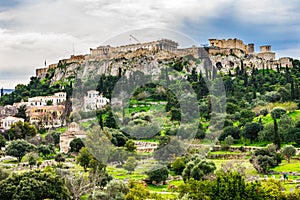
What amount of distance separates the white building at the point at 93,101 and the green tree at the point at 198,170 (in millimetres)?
26465

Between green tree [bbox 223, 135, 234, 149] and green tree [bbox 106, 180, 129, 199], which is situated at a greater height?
green tree [bbox 223, 135, 234, 149]

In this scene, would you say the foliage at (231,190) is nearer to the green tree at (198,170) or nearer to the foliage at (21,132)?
the green tree at (198,170)

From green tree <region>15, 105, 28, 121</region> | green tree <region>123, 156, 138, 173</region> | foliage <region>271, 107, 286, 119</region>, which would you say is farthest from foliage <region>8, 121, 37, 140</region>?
foliage <region>271, 107, 286, 119</region>

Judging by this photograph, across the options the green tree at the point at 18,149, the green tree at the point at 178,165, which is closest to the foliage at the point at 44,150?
the green tree at the point at 18,149

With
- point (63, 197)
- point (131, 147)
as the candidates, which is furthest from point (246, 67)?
point (63, 197)

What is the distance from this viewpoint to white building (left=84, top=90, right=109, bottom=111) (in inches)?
2175

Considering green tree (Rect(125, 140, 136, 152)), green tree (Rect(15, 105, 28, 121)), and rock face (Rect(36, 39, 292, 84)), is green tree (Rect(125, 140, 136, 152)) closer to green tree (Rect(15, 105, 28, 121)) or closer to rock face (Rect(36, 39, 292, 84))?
green tree (Rect(15, 105, 28, 121))

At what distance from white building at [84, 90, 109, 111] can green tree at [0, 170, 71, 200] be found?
30.5 metres

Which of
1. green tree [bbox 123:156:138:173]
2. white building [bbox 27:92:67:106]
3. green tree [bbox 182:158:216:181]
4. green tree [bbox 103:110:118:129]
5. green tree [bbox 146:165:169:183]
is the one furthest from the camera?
white building [bbox 27:92:67:106]

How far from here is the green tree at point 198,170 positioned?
94.7ft

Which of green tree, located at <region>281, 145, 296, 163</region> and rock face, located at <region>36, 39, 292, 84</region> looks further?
rock face, located at <region>36, 39, 292, 84</region>

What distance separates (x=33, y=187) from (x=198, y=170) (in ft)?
36.2

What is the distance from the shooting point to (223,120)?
4531cm

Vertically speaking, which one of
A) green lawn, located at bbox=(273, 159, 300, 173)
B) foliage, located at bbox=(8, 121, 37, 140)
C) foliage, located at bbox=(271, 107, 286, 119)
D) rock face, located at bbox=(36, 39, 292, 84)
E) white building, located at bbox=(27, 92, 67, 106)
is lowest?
green lawn, located at bbox=(273, 159, 300, 173)
